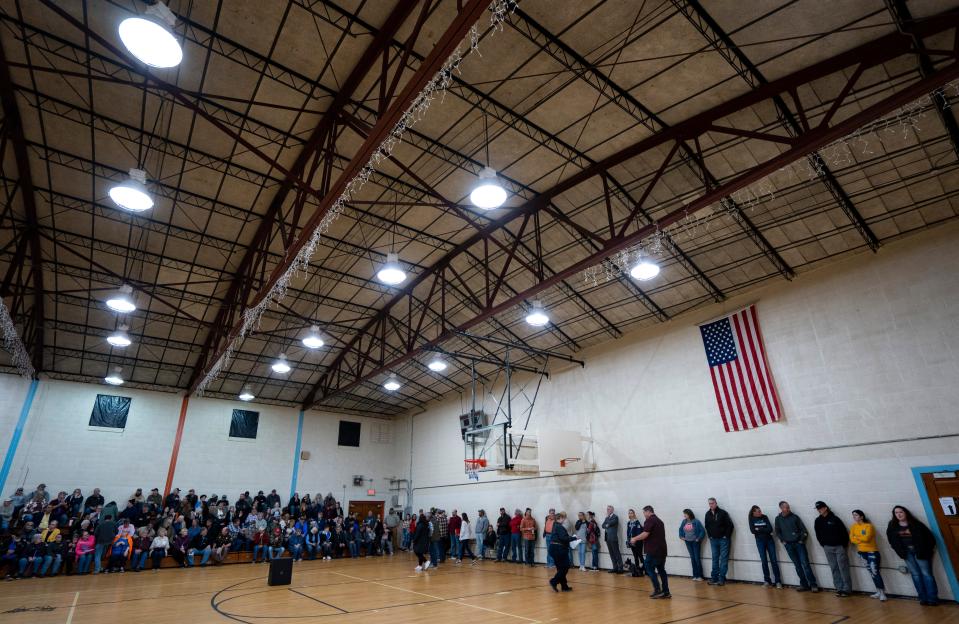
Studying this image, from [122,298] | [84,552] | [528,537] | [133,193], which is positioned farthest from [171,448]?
[133,193]

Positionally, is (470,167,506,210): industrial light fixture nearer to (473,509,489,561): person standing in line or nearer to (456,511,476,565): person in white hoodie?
(456,511,476,565): person in white hoodie

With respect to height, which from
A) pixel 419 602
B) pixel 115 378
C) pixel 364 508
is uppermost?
pixel 115 378

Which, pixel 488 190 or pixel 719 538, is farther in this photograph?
pixel 719 538

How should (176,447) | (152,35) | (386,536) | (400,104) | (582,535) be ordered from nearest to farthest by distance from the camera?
(152,35), (400,104), (582,535), (176,447), (386,536)

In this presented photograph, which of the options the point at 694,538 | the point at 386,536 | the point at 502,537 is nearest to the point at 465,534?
the point at 502,537

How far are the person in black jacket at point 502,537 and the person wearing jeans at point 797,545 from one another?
358 inches

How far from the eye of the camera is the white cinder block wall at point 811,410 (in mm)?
9617

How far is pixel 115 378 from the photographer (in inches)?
698

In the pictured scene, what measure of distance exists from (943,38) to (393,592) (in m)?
13.7

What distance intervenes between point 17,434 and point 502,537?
17.7m

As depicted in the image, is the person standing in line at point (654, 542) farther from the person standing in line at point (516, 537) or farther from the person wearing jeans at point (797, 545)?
the person standing in line at point (516, 537)

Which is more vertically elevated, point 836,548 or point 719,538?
point 719,538

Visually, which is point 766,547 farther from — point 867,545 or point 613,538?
point 613,538

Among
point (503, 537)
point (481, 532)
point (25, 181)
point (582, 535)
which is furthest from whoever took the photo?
point (481, 532)
